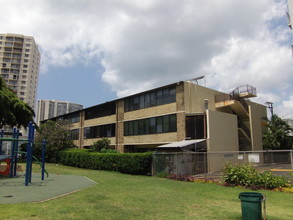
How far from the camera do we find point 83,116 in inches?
1810

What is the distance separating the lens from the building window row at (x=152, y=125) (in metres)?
28.0

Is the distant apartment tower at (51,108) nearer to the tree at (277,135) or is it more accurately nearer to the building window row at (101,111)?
the building window row at (101,111)

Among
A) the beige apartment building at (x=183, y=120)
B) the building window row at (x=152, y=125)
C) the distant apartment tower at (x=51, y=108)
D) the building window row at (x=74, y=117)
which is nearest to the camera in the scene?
the beige apartment building at (x=183, y=120)

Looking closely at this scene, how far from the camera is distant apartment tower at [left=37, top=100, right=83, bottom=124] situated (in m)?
127

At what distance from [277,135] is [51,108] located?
367ft

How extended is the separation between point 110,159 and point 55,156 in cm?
1599

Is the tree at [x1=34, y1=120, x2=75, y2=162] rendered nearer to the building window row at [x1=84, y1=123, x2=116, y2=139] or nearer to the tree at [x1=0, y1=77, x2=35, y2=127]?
the tree at [x1=0, y1=77, x2=35, y2=127]

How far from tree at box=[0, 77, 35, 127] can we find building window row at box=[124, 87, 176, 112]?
1339 cm

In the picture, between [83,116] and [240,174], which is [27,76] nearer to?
[83,116]

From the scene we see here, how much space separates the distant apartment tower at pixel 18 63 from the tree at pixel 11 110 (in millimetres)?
85212

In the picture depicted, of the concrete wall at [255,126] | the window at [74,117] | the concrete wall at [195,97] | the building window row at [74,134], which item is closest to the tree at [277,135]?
the concrete wall at [255,126]

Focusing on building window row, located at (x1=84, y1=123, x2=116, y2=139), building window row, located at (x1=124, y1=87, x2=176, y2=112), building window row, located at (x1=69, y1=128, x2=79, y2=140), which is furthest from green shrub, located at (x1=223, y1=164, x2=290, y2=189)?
building window row, located at (x1=69, y1=128, x2=79, y2=140)

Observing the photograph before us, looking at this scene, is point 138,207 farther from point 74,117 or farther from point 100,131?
point 74,117

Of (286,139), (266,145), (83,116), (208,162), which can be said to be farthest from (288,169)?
(83,116)
